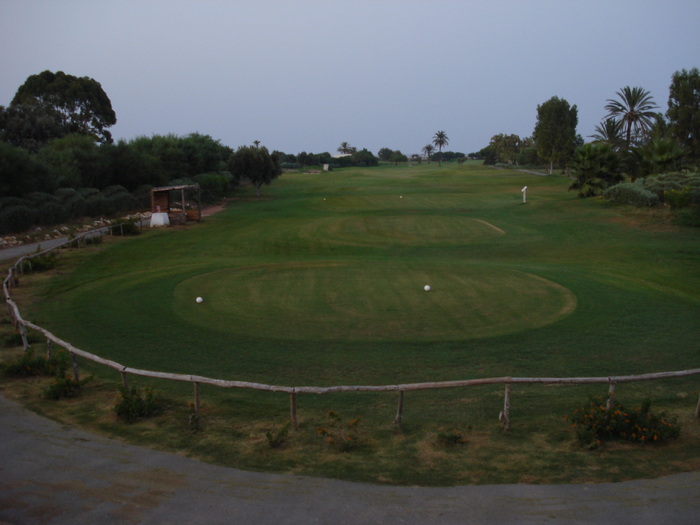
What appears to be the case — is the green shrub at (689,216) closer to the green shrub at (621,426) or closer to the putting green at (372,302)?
the putting green at (372,302)

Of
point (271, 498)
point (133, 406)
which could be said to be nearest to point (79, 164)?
point (133, 406)

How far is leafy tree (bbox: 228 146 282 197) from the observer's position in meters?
69.6

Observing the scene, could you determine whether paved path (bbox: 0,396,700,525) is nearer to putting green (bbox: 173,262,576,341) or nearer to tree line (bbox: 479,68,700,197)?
putting green (bbox: 173,262,576,341)

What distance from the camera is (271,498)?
23.6ft

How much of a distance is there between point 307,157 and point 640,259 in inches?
5381

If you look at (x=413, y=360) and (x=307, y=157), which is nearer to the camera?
(x=413, y=360)

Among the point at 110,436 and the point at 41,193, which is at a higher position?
the point at 41,193

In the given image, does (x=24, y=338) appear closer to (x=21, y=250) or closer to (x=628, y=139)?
(x=21, y=250)

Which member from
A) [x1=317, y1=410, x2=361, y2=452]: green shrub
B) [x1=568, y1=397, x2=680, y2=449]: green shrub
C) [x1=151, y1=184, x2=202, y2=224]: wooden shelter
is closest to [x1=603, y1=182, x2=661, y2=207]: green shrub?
[x1=151, y1=184, x2=202, y2=224]: wooden shelter

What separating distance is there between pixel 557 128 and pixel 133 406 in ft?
273

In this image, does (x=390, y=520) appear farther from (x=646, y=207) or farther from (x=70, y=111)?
(x=70, y=111)

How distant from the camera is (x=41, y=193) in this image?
4181cm

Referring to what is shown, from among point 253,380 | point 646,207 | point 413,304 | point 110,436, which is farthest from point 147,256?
point 646,207

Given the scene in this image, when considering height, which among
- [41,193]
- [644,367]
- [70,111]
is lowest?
[644,367]
